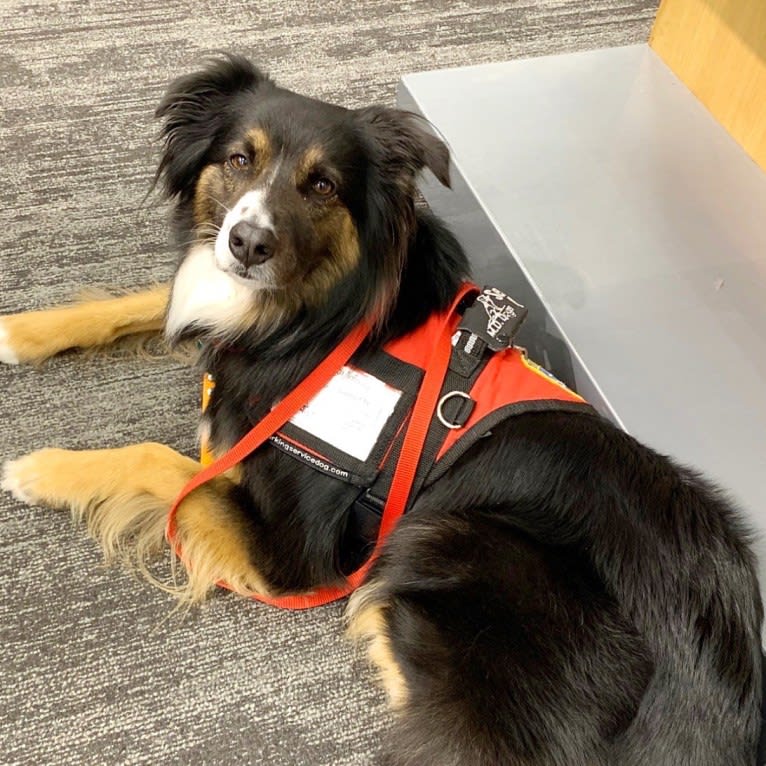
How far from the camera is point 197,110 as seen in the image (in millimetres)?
1802

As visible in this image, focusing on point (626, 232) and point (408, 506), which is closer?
point (408, 506)

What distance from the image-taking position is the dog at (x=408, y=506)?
1488 mm

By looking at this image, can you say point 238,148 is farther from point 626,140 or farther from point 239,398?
point 626,140

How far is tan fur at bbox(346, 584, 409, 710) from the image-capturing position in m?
1.70

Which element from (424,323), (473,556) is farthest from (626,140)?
(473,556)

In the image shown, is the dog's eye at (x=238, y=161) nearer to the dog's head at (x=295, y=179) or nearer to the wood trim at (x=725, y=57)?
the dog's head at (x=295, y=179)

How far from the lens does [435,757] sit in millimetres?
1513

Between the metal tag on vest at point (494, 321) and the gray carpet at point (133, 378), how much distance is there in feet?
2.58

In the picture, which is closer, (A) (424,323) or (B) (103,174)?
(A) (424,323)

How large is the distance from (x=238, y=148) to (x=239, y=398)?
564 mm

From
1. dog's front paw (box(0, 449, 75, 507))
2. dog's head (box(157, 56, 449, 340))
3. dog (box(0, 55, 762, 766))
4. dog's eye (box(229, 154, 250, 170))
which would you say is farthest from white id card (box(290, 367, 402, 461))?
dog's front paw (box(0, 449, 75, 507))

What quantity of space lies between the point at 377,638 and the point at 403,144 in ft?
3.64

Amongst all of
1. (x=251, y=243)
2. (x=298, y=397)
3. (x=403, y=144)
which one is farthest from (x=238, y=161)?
(x=298, y=397)

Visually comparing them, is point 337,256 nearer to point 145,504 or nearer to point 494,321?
point 494,321
